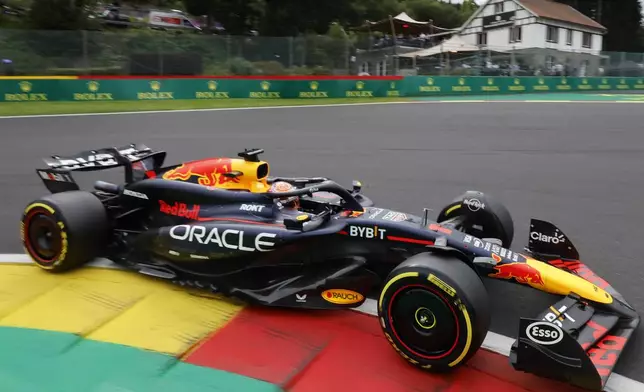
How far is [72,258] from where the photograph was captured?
475 cm

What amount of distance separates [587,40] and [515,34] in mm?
9499

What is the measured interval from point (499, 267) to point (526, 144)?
30.8 feet

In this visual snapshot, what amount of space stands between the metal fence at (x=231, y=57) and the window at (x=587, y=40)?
2706 cm

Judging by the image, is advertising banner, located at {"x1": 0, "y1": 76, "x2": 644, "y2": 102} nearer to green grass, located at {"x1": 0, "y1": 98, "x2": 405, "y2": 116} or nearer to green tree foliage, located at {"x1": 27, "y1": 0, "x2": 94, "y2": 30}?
green grass, located at {"x1": 0, "y1": 98, "x2": 405, "y2": 116}

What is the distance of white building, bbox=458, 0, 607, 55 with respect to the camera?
55.0 meters

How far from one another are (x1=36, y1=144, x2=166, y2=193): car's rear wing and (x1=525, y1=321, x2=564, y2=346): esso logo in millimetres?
3614

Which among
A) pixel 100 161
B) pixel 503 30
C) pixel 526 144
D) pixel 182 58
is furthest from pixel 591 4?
pixel 100 161

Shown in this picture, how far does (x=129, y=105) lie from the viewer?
1964cm

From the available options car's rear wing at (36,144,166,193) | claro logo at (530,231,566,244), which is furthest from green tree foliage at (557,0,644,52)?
car's rear wing at (36,144,166,193)

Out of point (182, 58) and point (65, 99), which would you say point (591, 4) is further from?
point (65, 99)

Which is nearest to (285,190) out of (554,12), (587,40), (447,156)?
(447,156)

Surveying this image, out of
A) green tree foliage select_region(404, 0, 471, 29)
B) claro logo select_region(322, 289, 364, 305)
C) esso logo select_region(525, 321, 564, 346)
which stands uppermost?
green tree foliage select_region(404, 0, 471, 29)

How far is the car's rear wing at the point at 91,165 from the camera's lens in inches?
207

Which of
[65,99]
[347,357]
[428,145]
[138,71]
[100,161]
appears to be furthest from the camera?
[138,71]
